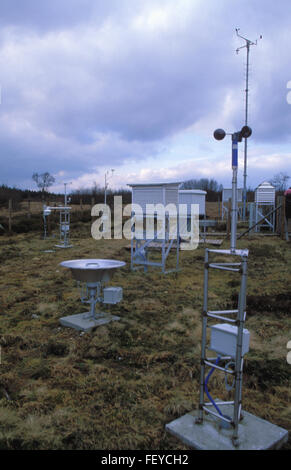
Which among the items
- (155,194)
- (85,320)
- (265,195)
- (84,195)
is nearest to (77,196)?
(84,195)

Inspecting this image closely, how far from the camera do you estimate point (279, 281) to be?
9.36 m

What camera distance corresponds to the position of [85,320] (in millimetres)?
6203

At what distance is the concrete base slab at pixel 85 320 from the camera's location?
594 centimetres

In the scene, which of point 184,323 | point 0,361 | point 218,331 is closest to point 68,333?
point 0,361

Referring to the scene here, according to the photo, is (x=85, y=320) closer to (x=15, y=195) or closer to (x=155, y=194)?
(x=155, y=194)

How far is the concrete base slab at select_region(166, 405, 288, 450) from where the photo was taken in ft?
9.86

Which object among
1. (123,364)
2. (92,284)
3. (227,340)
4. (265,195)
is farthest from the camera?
(265,195)

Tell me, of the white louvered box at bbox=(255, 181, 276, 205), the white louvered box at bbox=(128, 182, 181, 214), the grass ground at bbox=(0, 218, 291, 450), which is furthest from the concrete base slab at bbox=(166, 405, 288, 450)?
the white louvered box at bbox=(255, 181, 276, 205)

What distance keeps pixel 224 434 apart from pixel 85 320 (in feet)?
11.6

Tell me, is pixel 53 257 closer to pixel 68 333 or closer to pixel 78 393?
pixel 68 333

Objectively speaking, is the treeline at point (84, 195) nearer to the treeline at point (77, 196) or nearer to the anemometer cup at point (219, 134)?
the treeline at point (77, 196)

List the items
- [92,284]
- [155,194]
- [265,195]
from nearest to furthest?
[92,284] < [155,194] < [265,195]

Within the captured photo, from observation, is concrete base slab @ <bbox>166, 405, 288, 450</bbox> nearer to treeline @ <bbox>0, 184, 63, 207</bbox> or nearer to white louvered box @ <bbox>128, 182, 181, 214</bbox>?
white louvered box @ <bbox>128, 182, 181, 214</bbox>
